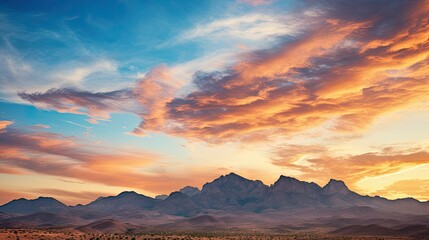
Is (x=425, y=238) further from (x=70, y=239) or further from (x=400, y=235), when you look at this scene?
(x=70, y=239)

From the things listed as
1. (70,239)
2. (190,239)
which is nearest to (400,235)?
(190,239)

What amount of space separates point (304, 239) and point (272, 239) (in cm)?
833

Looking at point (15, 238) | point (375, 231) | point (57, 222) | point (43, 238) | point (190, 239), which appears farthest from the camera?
point (57, 222)

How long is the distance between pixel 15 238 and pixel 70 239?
10123 mm

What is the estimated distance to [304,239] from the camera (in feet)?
310

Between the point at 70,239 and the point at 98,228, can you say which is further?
the point at 98,228

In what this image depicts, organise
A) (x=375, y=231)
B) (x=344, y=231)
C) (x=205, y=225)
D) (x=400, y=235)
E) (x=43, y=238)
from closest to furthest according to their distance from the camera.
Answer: (x=43, y=238)
(x=400, y=235)
(x=375, y=231)
(x=344, y=231)
(x=205, y=225)

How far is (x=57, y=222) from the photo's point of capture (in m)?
200

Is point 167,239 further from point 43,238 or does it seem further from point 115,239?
point 43,238

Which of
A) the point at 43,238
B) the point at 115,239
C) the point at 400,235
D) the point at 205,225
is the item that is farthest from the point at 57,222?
the point at 400,235

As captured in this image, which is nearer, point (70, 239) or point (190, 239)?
point (70, 239)

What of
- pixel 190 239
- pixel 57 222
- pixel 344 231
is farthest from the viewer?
pixel 57 222

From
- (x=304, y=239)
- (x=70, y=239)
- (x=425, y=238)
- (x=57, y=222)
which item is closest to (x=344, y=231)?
(x=425, y=238)

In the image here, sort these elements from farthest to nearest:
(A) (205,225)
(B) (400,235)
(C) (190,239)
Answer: (A) (205,225), (B) (400,235), (C) (190,239)
